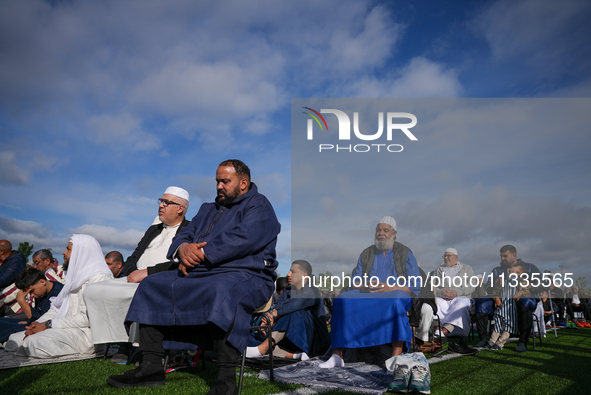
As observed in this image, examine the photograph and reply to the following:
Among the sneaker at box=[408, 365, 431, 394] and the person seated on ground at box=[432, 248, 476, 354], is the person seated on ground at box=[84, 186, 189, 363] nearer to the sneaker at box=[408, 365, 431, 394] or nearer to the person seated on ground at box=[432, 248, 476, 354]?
the sneaker at box=[408, 365, 431, 394]

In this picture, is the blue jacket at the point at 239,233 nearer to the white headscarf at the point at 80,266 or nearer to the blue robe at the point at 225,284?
the blue robe at the point at 225,284

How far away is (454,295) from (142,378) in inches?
243

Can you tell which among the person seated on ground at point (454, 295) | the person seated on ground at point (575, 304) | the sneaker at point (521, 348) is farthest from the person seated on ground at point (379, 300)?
the person seated on ground at point (575, 304)

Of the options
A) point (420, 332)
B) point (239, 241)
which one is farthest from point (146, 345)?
point (420, 332)

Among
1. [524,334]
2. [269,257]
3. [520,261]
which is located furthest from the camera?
[520,261]

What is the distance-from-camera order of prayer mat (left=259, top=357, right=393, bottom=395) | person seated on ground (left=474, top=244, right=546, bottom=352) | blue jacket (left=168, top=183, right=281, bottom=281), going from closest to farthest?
blue jacket (left=168, top=183, right=281, bottom=281)
prayer mat (left=259, top=357, right=393, bottom=395)
person seated on ground (left=474, top=244, right=546, bottom=352)

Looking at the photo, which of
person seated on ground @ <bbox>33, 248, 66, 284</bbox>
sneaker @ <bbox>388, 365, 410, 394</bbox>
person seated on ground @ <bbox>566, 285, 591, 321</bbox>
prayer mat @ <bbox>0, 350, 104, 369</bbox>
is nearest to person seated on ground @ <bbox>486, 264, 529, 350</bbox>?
sneaker @ <bbox>388, 365, 410, 394</bbox>

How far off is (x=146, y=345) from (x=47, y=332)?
193 centimetres

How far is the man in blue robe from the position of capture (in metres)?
2.68

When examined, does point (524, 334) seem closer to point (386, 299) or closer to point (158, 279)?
point (386, 299)

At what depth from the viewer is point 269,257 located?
10.5 ft

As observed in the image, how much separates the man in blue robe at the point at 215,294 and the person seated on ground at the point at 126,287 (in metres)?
0.54

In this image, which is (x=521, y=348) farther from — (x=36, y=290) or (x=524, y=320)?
(x=36, y=290)

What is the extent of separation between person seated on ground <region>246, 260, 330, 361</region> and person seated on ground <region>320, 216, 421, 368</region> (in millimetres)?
419
